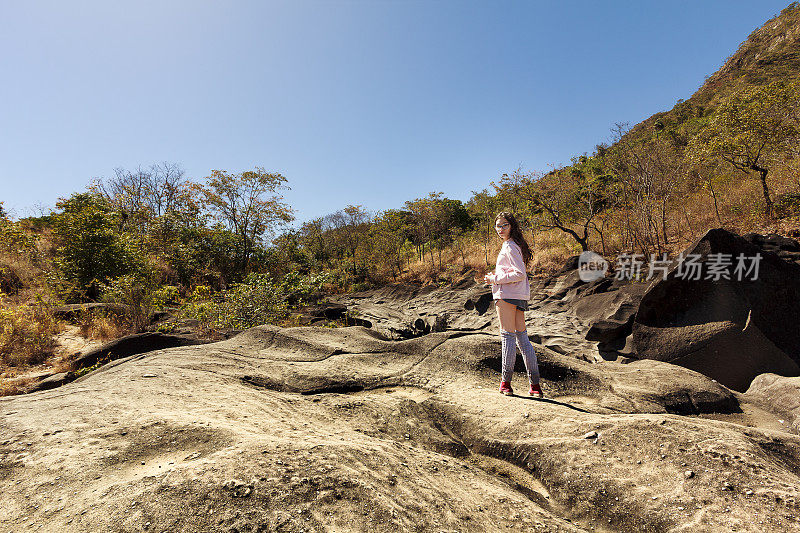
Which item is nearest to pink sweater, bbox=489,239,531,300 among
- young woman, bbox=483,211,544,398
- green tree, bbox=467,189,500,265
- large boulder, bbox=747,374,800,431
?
young woman, bbox=483,211,544,398

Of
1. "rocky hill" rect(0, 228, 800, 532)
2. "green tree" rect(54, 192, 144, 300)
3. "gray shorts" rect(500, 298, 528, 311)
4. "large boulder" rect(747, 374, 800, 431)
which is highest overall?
"green tree" rect(54, 192, 144, 300)

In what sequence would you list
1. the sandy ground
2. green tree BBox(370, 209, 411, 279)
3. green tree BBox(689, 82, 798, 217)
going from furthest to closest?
1. green tree BBox(370, 209, 411, 279)
2. green tree BBox(689, 82, 798, 217)
3. the sandy ground

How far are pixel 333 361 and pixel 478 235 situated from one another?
1608cm

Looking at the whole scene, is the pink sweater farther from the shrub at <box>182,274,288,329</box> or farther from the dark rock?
the shrub at <box>182,274,288,329</box>

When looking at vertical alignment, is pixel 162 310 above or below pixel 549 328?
above

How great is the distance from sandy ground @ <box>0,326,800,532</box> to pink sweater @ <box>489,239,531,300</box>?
0.99m

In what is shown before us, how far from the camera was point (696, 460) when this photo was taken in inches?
76.1

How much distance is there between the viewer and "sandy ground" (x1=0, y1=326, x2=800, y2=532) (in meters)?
1.43

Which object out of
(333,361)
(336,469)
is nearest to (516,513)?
(336,469)

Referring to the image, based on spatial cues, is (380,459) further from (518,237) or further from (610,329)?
(610,329)

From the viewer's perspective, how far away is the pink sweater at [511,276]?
3166mm

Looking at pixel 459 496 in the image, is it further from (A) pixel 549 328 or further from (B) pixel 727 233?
(A) pixel 549 328

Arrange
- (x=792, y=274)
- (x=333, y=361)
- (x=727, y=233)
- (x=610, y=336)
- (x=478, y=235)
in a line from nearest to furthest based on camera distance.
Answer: (x=333, y=361), (x=792, y=274), (x=727, y=233), (x=610, y=336), (x=478, y=235)

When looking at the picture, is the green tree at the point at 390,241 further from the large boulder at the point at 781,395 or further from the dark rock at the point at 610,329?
the large boulder at the point at 781,395
